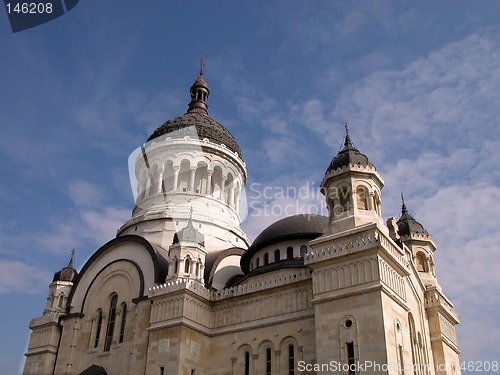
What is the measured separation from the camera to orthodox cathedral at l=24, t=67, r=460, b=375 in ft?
74.9

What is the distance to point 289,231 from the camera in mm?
30609

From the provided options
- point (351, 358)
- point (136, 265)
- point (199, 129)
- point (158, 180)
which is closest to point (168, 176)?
point (158, 180)

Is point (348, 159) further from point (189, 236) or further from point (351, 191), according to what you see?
point (189, 236)

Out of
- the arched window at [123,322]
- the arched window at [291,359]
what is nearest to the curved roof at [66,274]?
the arched window at [123,322]

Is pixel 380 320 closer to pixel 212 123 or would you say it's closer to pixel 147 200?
pixel 147 200

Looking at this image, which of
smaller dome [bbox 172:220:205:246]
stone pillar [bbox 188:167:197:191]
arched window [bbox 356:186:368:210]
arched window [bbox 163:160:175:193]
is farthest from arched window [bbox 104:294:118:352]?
arched window [bbox 356:186:368:210]

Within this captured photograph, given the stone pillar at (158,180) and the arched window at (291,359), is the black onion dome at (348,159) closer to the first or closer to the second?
the arched window at (291,359)

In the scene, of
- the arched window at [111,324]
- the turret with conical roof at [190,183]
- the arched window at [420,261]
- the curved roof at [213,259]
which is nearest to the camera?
the arched window at [111,324]

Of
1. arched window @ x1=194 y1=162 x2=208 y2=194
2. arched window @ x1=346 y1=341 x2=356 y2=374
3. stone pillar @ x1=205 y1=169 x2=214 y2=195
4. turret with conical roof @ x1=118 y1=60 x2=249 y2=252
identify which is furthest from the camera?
arched window @ x1=194 y1=162 x2=208 y2=194

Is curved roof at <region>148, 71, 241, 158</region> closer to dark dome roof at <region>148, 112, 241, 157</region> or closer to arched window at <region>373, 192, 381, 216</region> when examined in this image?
dark dome roof at <region>148, 112, 241, 157</region>

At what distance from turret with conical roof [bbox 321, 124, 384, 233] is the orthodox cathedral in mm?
61

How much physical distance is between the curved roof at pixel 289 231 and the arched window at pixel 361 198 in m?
4.44

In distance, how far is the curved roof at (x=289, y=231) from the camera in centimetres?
3034

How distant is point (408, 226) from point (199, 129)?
16378 millimetres
